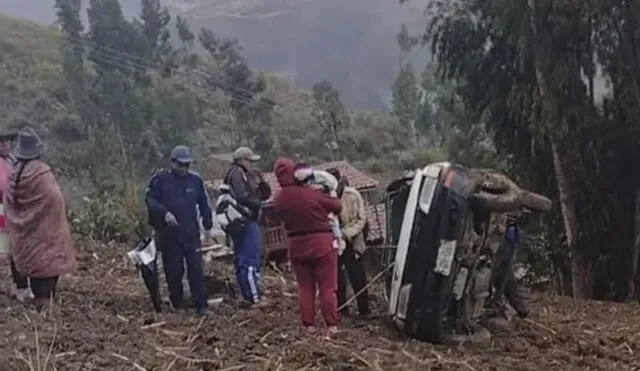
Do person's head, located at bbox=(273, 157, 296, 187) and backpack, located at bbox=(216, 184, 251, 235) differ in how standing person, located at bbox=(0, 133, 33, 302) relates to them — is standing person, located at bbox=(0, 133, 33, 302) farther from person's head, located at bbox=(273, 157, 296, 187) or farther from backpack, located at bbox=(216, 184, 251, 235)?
person's head, located at bbox=(273, 157, 296, 187)

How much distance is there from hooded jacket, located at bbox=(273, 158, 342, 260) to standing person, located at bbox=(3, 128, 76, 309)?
1620 millimetres

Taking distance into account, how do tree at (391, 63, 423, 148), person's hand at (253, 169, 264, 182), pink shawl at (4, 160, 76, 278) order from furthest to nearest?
tree at (391, 63, 423, 148) → person's hand at (253, 169, 264, 182) → pink shawl at (4, 160, 76, 278)

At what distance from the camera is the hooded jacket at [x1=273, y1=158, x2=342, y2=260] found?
7219 mm

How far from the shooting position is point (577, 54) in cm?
1616

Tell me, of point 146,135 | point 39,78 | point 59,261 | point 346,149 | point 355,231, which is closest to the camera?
point 59,261

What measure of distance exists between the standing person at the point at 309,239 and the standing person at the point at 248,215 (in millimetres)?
1002

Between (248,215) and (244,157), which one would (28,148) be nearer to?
(244,157)

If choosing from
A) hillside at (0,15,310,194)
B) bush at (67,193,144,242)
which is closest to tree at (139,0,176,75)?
hillside at (0,15,310,194)

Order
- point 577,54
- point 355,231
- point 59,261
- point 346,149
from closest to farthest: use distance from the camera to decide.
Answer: point 59,261 → point 355,231 → point 577,54 → point 346,149

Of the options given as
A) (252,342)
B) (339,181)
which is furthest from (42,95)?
(252,342)

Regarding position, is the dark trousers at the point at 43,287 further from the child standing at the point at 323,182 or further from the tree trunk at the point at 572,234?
the tree trunk at the point at 572,234

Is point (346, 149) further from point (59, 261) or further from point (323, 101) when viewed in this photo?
point (59, 261)

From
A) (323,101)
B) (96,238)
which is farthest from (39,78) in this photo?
(96,238)

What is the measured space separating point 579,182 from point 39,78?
1962 inches
